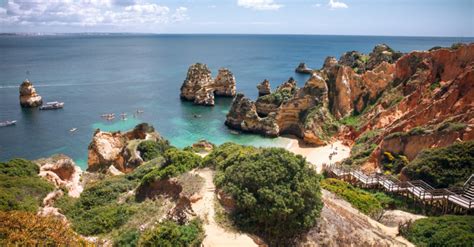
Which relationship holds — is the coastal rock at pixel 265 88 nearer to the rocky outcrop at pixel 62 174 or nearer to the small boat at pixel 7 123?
the small boat at pixel 7 123

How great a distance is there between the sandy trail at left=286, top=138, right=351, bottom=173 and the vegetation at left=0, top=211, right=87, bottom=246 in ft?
92.4

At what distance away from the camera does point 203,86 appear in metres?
72.8

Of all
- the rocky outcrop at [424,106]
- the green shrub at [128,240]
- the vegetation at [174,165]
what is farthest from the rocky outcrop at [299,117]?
the green shrub at [128,240]

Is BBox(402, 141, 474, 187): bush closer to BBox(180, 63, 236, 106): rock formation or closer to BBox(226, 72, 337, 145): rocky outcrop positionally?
BBox(226, 72, 337, 145): rocky outcrop

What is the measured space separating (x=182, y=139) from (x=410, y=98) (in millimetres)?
30700

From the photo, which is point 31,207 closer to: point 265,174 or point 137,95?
point 265,174

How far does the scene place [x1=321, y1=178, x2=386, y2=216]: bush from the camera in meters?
21.0

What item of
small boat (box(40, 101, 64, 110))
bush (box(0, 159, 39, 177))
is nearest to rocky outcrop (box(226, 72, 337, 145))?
bush (box(0, 159, 39, 177))

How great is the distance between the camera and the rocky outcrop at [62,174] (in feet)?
80.2

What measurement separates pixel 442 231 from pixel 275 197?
8.59 m

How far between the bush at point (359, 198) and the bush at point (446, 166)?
4.02 metres

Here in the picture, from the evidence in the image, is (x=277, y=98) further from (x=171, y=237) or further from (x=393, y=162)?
(x=171, y=237)

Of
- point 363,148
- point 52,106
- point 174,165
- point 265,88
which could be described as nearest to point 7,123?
point 52,106

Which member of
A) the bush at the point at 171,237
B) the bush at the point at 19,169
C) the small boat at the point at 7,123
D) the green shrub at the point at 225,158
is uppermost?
the green shrub at the point at 225,158
